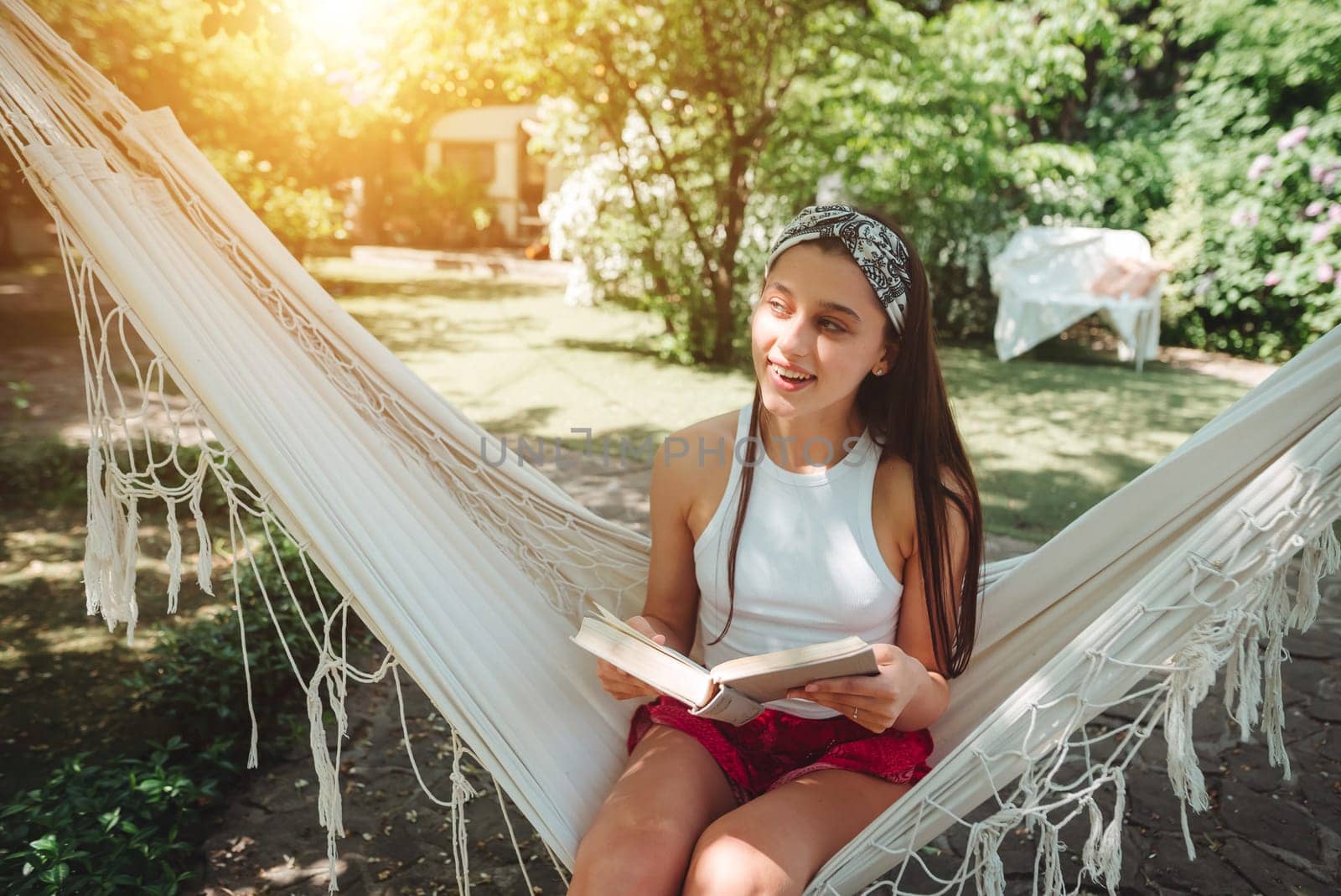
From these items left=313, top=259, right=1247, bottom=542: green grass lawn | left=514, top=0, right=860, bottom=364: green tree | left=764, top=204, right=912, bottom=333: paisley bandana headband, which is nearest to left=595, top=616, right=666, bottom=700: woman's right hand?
left=764, top=204, right=912, bottom=333: paisley bandana headband

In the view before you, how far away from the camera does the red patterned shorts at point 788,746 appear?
1376mm

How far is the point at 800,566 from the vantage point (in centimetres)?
142

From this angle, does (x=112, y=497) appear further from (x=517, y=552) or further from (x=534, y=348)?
(x=534, y=348)

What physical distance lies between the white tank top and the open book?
251mm

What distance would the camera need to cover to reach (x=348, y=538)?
1328 millimetres

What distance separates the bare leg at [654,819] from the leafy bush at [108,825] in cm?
83

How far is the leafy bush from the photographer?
153 centimetres

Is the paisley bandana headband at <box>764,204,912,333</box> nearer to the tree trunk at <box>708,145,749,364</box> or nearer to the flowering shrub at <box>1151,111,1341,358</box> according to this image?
the tree trunk at <box>708,145,749,364</box>

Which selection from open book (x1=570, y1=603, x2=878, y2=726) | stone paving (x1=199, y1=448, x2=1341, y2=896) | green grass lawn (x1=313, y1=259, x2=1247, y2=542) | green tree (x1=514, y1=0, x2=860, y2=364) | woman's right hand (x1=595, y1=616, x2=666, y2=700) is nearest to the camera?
open book (x1=570, y1=603, x2=878, y2=726)

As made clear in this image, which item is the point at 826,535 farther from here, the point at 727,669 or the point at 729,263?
the point at 729,263

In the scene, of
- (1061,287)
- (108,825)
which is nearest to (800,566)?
(108,825)

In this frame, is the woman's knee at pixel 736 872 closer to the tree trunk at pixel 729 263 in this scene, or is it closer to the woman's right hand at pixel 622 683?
the woman's right hand at pixel 622 683

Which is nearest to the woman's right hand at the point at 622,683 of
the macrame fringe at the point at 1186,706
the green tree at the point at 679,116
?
the macrame fringe at the point at 1186,706

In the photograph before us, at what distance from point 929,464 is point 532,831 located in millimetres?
1064
